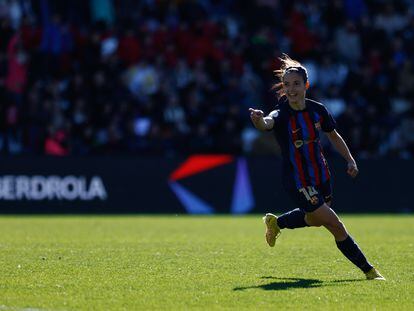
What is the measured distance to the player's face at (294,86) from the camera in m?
8.97

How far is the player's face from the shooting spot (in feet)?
29.4

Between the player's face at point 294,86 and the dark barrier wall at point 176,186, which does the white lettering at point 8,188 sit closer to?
the dark barrier wall at point 176,186

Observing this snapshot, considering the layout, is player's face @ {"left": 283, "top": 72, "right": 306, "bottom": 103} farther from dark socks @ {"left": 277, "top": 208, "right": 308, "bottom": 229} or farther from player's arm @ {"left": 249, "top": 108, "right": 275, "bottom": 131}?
dark socks @ {"left": 277, "top": 208, "right": 308, "bottom": 229}

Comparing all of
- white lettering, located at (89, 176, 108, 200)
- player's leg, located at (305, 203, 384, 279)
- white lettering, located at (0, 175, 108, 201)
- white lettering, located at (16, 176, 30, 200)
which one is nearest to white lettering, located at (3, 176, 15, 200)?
white lettering, located at (0, 175, 108, 201)

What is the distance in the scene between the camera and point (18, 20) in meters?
22.7

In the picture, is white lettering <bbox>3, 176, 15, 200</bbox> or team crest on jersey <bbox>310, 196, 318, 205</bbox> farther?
white lettering <bbox>3, 176, 15, 200</bbox>

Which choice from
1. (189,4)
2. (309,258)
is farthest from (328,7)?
(309,258)

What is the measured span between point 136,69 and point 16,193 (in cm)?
437

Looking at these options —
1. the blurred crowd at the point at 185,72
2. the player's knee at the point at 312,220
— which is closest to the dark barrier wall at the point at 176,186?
the blurred crowd at the point at 185,72

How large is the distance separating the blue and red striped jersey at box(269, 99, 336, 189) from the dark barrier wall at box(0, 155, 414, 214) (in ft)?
36.0

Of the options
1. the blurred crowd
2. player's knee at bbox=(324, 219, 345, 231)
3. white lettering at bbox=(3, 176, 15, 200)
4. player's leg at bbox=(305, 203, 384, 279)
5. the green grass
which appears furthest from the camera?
the blurred crowd

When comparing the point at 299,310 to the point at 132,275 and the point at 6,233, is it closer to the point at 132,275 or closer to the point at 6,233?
the point at 132,275

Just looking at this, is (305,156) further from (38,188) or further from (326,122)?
(38,188)

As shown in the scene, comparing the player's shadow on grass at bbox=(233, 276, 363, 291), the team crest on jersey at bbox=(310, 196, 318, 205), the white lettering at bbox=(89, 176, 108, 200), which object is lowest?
the white lettering at bbox=(89, 176, 108, 200)
